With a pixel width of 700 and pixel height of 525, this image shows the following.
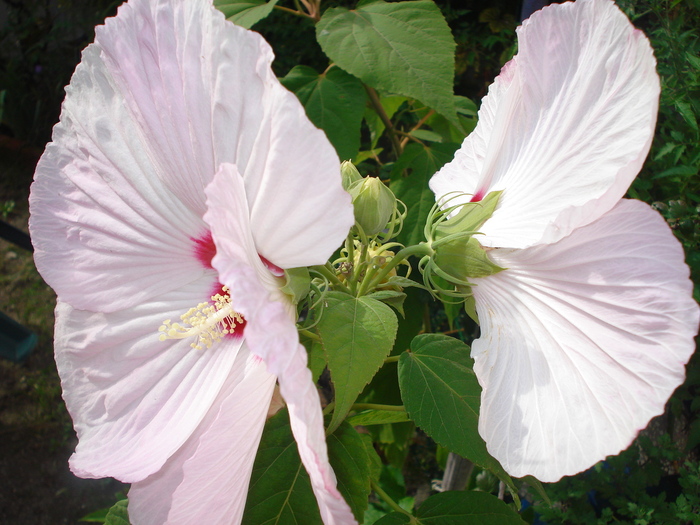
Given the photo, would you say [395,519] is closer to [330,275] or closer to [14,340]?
[330,275]

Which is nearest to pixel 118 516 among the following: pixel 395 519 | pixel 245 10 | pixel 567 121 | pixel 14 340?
pixel 395 519

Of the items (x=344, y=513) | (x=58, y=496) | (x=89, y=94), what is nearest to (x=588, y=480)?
(x=344, y=513)

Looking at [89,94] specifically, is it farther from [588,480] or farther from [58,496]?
[58,496]

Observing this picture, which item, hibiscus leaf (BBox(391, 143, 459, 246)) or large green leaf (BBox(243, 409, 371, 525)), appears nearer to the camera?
large green leaf (BBox(243, 409, 371, 525))

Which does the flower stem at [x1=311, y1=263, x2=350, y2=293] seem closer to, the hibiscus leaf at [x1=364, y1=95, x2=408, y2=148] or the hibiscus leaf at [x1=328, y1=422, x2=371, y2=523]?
the hibiscus leaf at [x1=328, y1=422, x2=371, y2=523]

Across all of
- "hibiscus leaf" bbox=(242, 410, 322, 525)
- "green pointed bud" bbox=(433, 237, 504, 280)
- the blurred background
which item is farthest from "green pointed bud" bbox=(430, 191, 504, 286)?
the blurred background

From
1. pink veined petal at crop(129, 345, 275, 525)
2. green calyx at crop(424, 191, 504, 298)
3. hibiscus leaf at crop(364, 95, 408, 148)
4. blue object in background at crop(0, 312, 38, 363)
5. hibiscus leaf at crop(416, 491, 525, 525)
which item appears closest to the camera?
pink veined petal at crop(129, 345, 275, 525)
